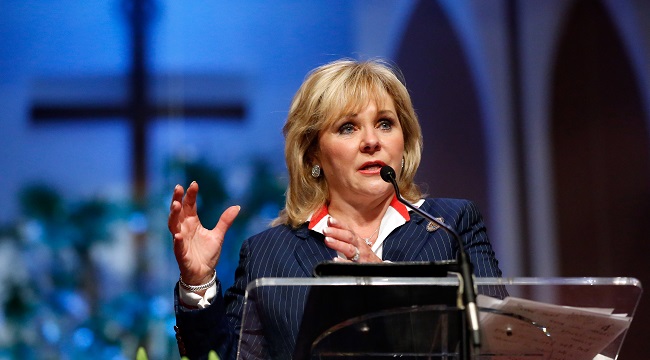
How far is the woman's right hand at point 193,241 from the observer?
190 centimetres

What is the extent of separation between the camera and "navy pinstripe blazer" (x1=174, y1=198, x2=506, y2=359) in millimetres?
1918

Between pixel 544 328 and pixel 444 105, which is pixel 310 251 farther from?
pixel 444 105

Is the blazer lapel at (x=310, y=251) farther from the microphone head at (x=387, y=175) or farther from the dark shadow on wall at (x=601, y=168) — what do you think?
the dark shadow on wall at (x=601, y=168)

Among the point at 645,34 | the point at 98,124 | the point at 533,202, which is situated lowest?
the point at 533,202

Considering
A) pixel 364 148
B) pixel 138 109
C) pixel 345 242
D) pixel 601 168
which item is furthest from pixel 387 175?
→ pixel 601 168

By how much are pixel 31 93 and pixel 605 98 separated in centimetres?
243

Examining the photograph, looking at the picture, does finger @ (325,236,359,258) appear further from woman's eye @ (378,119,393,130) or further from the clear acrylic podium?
woman's eye @ (378,119,393,130)

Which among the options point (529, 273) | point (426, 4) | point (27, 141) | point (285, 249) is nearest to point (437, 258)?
point (285, 249)

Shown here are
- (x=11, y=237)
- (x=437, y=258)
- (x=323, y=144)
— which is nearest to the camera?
(x=437, y=258)

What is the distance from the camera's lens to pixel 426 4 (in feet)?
12.8

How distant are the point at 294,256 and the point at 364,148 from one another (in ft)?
1.02

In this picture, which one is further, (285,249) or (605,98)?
(605,98)

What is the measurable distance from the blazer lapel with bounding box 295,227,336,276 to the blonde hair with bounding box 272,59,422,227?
7cm

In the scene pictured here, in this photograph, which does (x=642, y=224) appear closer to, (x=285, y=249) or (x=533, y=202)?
(x=533, y=202)
